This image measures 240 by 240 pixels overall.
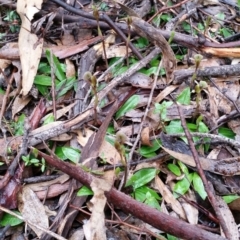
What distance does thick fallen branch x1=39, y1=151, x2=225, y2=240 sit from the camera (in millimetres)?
1449

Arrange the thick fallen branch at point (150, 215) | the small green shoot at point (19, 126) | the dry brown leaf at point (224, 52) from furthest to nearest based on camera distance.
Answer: the dry brown leaf at point (224, 52) < the small green shoot at point (19, 126) < the thick fallen branch at point (150, 215)

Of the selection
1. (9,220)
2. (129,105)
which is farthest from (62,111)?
(9,220)

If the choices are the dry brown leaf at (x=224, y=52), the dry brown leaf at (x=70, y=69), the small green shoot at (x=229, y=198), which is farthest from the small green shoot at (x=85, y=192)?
the dry brown leaf at (x=224, y=52)

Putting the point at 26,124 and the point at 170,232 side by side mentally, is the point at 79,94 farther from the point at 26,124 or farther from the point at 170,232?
the point at 170,232

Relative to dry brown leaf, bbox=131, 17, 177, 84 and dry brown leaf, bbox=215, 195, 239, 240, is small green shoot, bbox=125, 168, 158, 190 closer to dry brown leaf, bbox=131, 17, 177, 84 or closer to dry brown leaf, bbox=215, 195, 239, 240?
dry brown leaf, bbox=215, 195, 239, 240

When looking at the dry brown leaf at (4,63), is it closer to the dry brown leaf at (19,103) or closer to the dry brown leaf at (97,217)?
the dry brown leaf at (19,103)

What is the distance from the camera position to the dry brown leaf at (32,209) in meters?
1.62

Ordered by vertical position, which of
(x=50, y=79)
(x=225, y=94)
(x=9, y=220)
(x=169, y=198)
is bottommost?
(x=9, y=220)

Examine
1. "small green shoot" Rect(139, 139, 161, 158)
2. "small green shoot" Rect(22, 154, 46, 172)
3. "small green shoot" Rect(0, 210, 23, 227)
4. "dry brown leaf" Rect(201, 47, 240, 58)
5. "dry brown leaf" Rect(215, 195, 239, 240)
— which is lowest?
"small green shoot" Rect(0, 210, 23, 227)

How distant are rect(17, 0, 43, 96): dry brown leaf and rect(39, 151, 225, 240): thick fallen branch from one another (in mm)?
564

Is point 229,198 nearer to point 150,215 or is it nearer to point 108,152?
point 150,215

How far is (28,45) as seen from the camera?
2.13 metres

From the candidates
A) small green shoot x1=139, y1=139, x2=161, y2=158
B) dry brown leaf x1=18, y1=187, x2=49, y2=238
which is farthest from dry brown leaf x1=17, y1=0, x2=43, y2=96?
small green shoot x1=139, y1=139, x2=161, y2=158

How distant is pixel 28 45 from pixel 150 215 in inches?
42.6
